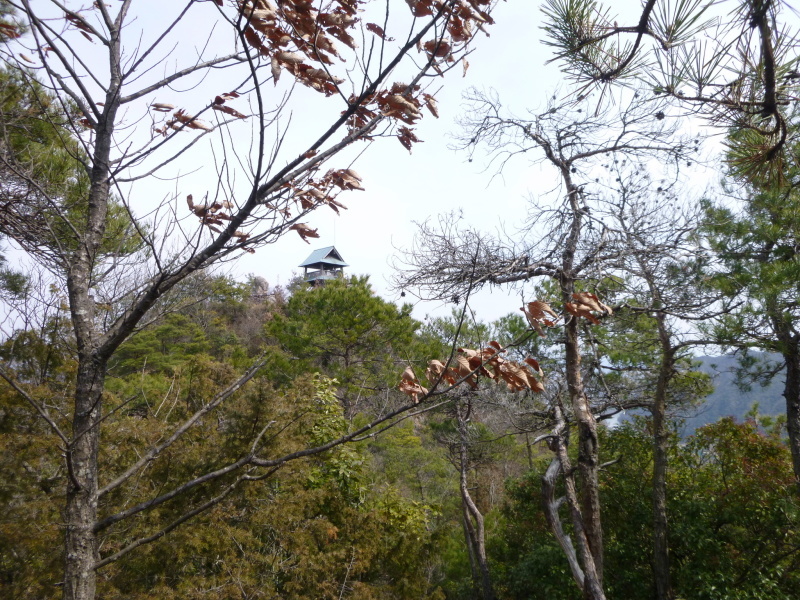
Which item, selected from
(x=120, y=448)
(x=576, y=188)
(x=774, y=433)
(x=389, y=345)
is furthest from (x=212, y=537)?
(x=774, y=433)

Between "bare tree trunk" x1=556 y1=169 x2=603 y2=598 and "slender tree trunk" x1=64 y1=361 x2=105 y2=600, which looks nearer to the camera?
"slender tree trunk" x1=64 y1=361 x2=105 y2=600

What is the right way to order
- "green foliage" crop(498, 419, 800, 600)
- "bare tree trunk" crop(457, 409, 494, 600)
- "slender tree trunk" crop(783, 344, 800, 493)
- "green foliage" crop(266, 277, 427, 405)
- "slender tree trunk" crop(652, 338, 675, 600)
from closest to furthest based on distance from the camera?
"green foliage" crop(498, 419, 800, 600)
"slender tree trunk" crop(652, 338, 675, 600)
"slender tree trunk" crop(783, 344, 800, 493)
"bare tree trunk" crop(457, 409, 494, 600)
"green foliage" crop(266, 277, 427, 405)

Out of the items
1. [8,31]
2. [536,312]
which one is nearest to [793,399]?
[536,312]

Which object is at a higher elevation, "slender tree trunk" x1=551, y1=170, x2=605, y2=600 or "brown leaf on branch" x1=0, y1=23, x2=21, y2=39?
"brown leaf on branch" x1=0, y1=23, x2=21, y2=39

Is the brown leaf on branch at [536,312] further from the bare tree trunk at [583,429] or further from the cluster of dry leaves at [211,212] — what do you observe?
the bare tree trunk at [583,429]

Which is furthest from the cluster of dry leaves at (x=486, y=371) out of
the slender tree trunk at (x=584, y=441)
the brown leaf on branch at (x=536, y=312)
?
the slender tree trunk at (x=584, y=441)

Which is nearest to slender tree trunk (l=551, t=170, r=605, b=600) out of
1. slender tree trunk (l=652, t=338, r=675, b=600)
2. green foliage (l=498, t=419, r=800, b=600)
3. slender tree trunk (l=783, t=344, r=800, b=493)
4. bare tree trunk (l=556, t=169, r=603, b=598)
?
bare tree trunk (l=556, t=169, r=603, b=598)

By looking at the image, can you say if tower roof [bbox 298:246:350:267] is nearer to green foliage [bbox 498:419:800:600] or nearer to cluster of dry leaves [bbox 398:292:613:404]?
green foliage [bbox 498:419:800:600]

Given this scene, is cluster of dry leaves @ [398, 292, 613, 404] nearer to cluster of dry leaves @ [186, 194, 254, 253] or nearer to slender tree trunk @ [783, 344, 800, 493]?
cluster of dry leaves @ [186, 194, 254, 253]


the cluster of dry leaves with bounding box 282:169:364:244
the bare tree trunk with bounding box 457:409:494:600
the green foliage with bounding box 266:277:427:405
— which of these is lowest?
the bare tree trunk with bounding box 457:409:494:600

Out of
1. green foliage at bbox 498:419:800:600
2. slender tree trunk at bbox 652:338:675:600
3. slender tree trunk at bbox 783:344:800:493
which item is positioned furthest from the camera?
slender tree trunk at bbox 783:344:800:493

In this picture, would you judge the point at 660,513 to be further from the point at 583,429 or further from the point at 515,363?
the point at 515,363

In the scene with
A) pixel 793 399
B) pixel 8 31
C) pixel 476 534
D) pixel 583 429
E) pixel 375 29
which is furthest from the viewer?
pixel 476 534

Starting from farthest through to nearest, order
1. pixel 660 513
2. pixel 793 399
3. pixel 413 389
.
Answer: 1. pixel 793 399
2. pixel 660 513
3. pixel 413 389
